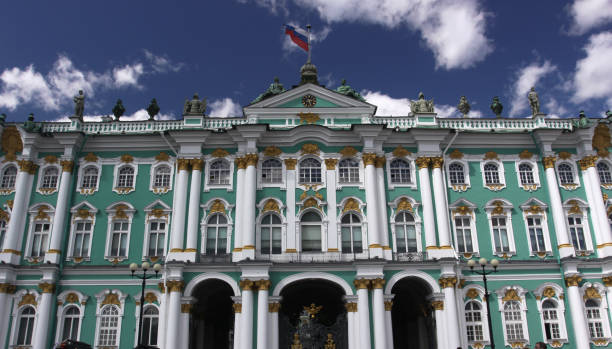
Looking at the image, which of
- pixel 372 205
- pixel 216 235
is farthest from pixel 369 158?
pixel 216 235

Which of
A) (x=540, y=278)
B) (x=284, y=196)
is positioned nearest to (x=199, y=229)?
(x=284, y=196)

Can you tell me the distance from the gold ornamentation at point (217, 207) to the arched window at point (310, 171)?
16.4 ft

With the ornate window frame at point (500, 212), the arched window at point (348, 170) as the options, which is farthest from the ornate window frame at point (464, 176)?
the arched window at point (348, 170)

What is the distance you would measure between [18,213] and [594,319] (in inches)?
1328

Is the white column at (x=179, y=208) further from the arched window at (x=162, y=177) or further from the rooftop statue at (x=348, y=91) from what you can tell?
the rooftop statue at (x=348, y=91)

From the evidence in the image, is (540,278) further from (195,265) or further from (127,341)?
(127,341)

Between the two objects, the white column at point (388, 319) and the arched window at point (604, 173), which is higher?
the arched window at point (604, 173)

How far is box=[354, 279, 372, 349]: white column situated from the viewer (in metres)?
30.2

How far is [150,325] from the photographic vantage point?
3212 centimetres

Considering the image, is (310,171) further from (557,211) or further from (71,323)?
(71,323)

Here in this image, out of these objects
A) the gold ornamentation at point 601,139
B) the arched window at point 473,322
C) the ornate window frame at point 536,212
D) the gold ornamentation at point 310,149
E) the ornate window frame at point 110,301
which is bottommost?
the arched window at point 473,322

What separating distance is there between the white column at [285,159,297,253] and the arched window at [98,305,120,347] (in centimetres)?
1031

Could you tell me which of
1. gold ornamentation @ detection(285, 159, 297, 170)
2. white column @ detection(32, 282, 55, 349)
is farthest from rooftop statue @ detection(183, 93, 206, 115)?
white column @ detection(32, 282, 55, 349)

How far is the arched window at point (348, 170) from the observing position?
34.8 m
